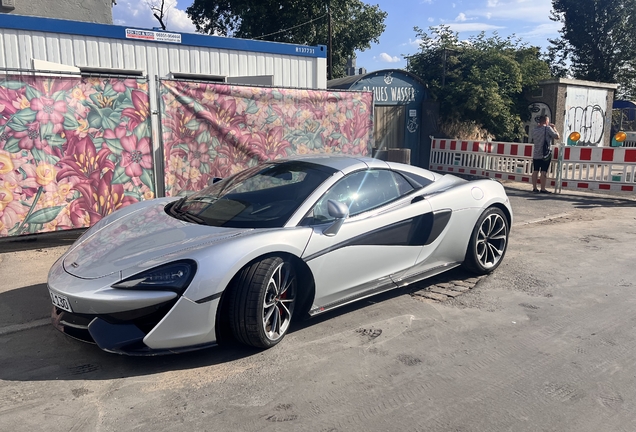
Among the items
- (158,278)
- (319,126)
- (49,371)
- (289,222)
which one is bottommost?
Result: (49,371)

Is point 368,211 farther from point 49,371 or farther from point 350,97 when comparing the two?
→ point 350,97

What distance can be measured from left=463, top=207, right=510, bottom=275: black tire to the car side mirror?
185 centimetres

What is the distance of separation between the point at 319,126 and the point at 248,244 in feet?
18.6

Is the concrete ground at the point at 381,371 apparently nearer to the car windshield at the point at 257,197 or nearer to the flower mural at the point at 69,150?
the car windshield at the point at 257,197

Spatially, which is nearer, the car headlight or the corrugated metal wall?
the car headlight

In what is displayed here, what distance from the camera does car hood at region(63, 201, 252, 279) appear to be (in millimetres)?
3643

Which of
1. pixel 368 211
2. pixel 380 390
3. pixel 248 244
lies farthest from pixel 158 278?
pixel 368 211

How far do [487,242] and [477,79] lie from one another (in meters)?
11.3

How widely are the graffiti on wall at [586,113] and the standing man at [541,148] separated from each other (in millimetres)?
7212

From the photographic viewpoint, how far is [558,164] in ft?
39.3

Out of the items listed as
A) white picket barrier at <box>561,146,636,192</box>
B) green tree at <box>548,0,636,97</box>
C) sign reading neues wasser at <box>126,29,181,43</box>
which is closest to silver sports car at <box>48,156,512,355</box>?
sign reading neues wasser at <box>126,29,181,43</box>

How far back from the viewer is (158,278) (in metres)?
3.47

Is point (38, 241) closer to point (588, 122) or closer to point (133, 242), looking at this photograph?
point (133, 242)

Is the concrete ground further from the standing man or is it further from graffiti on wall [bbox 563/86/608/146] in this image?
graffiti on wall [bbox 563/86/608/146]
